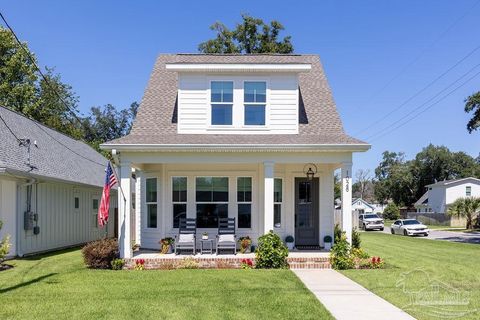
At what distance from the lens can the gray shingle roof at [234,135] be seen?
45.6 ft

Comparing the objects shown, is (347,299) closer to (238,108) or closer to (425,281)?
(425,281)

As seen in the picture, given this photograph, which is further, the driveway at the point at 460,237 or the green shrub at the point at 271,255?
the driveway at the point at 460,237

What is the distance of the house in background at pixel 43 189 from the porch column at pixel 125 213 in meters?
3.50

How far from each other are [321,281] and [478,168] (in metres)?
85.6

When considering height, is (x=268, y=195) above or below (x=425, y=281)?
above

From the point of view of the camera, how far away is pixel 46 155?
19047mm

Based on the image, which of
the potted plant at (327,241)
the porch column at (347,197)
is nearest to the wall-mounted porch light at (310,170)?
the porch column at (347,197)

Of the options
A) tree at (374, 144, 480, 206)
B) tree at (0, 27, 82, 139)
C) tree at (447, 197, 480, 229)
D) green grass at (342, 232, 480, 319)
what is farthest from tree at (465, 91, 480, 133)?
tree at (374, 144, 480, 206)

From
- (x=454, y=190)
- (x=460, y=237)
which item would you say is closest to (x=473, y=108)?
(x=460, y=237)

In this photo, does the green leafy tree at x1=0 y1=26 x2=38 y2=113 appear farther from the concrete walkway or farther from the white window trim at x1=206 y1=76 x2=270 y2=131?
the concrete walkway

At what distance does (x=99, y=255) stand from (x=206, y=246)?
3536 millimetres

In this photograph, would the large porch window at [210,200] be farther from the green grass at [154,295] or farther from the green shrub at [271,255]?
the green grass at [154,295]

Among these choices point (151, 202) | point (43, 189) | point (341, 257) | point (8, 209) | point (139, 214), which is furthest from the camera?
point (43, 189)

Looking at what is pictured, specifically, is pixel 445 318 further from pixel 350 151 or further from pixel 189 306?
pixel 350 151
